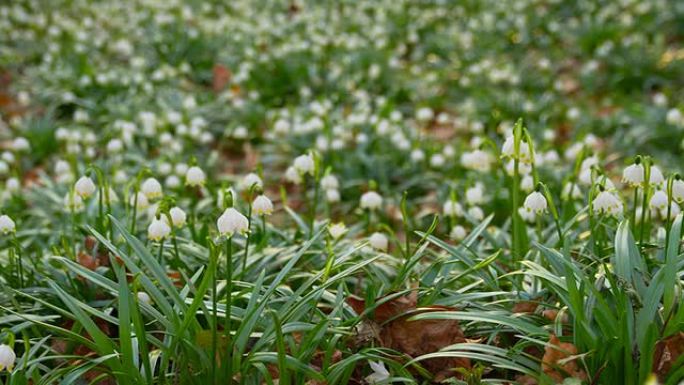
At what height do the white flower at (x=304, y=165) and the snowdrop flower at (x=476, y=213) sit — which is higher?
the white flower at (x=304, y=165)

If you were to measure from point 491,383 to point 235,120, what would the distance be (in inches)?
174

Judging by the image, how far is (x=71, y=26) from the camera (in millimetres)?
8531

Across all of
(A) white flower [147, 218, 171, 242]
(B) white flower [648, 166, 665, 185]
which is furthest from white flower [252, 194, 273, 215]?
(B) white flower [648, 166, 665, 185]

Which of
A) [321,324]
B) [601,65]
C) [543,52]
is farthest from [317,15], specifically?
[321,324]

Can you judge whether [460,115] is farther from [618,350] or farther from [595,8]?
[618,350]

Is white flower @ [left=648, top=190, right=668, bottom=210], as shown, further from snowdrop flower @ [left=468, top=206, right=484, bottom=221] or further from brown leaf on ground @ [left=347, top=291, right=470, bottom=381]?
snowdrop flower @ [left=468, top=206, right=484, bottom=221]

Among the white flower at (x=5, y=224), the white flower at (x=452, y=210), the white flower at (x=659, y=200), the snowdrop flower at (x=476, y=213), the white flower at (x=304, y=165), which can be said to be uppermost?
the white flower at (x=304, y=165)

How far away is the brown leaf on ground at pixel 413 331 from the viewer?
102 inches

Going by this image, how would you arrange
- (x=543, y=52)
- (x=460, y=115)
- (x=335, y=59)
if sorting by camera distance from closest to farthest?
1. (x=460, y=115)
2. (x=335, y=59)
3. (x=543, y=52)

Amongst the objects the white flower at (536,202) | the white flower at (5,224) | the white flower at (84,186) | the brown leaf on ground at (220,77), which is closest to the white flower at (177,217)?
the white flower at (84,186)

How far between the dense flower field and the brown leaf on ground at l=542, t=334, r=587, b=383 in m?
0.01

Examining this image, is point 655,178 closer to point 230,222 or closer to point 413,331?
point 413,331

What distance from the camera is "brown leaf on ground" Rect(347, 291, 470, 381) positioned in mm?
2594

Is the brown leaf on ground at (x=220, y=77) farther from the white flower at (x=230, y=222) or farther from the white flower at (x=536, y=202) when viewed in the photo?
the white flower at (x=230, y=222)
